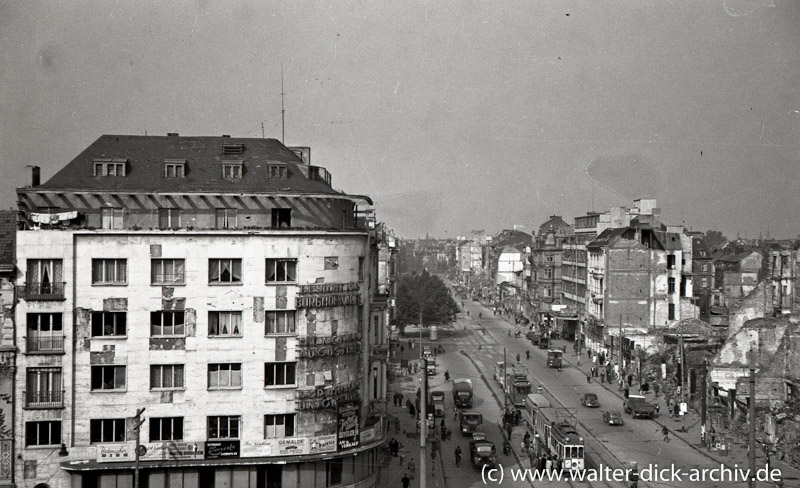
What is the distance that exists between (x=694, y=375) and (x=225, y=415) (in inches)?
1832

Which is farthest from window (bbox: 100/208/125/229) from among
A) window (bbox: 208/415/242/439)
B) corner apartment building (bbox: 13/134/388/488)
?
window (bbox: 208/415/242/439)

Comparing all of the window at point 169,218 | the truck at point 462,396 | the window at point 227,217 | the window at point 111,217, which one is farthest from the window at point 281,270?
the truck at point 462,396

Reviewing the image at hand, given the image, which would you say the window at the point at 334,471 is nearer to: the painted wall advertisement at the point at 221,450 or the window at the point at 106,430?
the painted wall advertisement at the point at 221,450

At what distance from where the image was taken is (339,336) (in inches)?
1644

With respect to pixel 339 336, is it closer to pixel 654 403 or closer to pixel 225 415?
pixel 225 415

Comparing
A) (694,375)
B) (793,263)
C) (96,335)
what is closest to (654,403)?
(694,375)

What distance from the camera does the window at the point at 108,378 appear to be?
129ft

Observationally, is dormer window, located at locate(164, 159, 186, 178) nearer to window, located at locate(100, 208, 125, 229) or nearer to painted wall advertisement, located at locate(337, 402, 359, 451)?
window, located at locate(100, 208, 125, 229)

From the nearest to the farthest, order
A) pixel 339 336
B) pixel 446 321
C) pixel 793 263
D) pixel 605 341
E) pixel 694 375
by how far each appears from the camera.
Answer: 1. pixel 339 336
2. pixel 694 375
3. pixel 793 263
4. pixel 605 341
5. pixel 446 321

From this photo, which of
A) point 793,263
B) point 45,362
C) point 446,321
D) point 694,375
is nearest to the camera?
Result: point 45,362

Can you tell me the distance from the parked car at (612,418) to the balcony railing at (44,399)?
136 feet

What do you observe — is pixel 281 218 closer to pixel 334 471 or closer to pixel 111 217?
pixel 111 217

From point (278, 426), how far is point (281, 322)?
546cm

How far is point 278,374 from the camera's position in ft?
133
